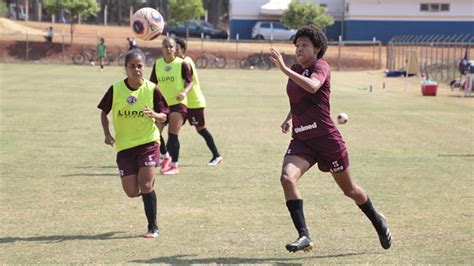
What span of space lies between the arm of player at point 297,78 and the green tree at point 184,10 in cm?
6253

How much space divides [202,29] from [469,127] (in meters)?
54.1

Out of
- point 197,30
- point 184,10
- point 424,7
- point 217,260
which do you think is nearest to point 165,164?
point 217,260

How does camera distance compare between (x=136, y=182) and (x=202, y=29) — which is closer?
(x=136, y=182)

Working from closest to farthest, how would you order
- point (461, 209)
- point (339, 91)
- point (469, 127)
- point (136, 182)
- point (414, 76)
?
point (136, 182), point (461, 209), point (469, 127), point (339, 91), point (414, 76)

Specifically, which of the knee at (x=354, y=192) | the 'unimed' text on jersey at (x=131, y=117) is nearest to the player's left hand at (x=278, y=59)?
the knee at (x=354, y=192)

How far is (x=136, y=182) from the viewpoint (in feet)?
26.2

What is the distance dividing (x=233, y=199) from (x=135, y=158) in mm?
2224

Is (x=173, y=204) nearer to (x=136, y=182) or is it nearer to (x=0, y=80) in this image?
(x=136, y=182)

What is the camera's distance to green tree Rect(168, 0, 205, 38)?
68.5m

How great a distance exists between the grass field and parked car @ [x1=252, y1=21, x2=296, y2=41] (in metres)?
49.0

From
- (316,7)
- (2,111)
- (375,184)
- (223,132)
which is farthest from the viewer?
(316,7)

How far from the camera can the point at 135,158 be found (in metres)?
8.00

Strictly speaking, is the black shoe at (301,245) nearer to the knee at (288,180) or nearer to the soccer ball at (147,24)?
the knee at (288,180)

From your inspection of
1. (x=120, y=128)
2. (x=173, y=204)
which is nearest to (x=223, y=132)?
(x=173, y=204)
